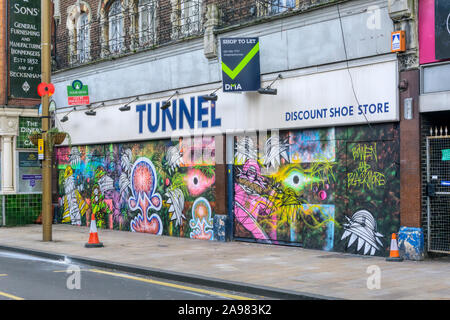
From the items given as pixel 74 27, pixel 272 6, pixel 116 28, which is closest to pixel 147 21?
pixel 116 28

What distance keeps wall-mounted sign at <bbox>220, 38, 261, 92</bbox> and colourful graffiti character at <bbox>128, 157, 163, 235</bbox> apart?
481 centimetres

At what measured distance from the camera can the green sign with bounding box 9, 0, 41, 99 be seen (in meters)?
22.2

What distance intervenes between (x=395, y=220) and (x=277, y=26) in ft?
18.1

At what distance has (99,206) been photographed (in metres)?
21.1

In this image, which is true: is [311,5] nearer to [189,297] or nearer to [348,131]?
[348,131]

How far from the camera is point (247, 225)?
16016 mm

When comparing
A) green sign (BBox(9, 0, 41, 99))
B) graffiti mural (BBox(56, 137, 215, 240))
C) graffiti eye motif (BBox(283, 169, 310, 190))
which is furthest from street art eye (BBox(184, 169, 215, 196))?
green sign (BBox(9, 0, 41, 99))

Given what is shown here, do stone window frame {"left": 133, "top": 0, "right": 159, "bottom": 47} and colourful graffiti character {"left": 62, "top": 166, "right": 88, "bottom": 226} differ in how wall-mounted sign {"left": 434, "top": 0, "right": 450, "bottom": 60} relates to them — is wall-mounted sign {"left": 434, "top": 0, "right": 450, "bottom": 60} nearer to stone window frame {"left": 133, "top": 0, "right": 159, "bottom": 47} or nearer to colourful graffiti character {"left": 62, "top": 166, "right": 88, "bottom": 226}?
stone window frame {"left": 133, "top": 0, "right": 159, "bottom": 47}

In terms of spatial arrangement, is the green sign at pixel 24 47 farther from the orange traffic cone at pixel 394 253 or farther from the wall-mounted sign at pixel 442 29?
the orange traffic cone at pixel 394 253

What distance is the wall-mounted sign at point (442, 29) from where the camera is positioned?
11.9 m

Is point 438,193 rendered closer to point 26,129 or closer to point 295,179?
point 295,179

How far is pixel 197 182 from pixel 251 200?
2128mm

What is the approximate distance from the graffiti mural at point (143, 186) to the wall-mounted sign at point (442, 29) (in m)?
6.85
